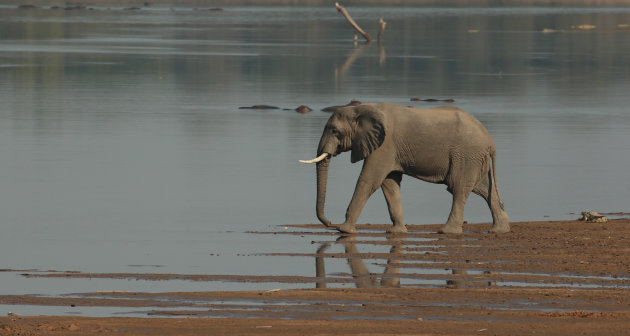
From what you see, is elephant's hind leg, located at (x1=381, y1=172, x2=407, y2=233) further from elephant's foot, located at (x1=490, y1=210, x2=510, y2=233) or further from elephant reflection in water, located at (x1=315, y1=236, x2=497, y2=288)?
elephant's foot, located at (x1=490, y1=210, x2=510, y2=233)

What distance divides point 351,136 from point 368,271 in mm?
4877

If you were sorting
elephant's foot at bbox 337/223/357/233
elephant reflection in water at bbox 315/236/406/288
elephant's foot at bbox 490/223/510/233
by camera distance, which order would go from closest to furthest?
elephant reflection in water at bbox 315/236/406/288 < elephant's foot at bbox 490/223/510/233 < elephant's foot at bbox 337/223/357/233

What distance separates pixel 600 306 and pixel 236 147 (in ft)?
76.8

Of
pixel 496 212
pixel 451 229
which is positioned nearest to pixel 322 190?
pixel 451 229

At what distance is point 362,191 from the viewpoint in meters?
22.9

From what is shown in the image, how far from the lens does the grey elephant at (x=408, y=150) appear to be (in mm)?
22891

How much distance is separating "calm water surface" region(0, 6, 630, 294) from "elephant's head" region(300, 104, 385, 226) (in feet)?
4.40

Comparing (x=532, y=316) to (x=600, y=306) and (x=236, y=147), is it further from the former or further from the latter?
(x=236, y=147)

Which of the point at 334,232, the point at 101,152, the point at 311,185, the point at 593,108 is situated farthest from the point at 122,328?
the point at 593,108

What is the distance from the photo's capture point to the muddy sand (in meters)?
14.1

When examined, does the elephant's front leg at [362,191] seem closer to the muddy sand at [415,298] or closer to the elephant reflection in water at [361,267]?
the elephant reflection in water at [361,267]

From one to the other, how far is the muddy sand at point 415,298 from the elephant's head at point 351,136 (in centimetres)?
201

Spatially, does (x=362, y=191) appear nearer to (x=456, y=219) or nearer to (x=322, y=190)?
(x=322, y=190)

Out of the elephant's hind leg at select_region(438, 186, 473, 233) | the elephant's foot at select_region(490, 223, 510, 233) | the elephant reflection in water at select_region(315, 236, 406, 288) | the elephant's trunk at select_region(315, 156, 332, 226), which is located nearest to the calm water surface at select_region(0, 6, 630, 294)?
the elephant reflection in water at select_region(315, 236, 406, 288)
